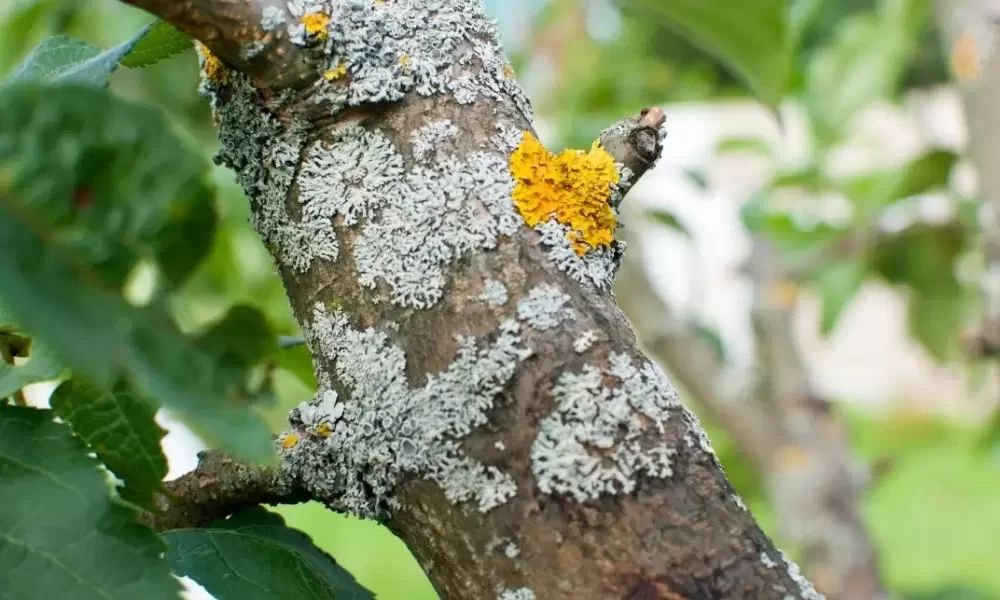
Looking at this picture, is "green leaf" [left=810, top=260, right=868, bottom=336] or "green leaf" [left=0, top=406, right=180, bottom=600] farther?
"green leaf" [left=810, top=260, right=868, bottom=336]

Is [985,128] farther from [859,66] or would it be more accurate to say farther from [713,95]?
[713,95]

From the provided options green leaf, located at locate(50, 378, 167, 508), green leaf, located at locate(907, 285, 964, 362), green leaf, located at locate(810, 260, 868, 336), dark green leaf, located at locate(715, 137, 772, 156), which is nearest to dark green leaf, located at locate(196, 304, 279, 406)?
green leaf, located at locate(50, 378, 167, 508)

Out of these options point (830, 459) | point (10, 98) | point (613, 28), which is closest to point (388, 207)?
point (10, 98)

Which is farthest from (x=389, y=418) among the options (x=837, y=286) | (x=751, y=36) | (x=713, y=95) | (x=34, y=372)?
(x=713, y=95)

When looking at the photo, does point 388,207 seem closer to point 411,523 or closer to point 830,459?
point 411,523

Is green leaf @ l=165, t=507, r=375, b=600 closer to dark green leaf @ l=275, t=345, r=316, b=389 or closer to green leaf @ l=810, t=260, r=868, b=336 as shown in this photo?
dark green leaf @ l=275, t=345, r=316, b=389

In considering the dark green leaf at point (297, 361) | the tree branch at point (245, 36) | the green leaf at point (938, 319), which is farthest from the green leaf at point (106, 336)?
the green leaf at point (938, 319)
